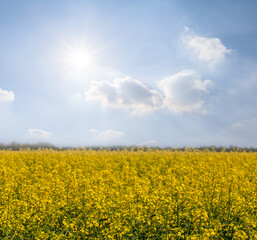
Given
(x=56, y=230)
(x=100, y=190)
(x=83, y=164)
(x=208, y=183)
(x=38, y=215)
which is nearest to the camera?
(x=56, y=230)

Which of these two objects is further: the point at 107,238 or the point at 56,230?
the point at 56,230

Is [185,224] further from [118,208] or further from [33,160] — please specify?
[33,160]

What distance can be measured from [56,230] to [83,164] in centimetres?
1015

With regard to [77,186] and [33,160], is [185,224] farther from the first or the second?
[33,160]

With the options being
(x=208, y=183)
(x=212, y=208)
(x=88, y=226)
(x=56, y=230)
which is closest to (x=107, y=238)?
(x=88, y=226)

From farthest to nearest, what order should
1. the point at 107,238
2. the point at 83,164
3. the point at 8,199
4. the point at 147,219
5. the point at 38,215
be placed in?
1. the point at 83,164
2. the point at 8,199
3. the point at 38,215
4. the point at 147,219
5. the point at 107,238

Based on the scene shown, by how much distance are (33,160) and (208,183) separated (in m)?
13.4

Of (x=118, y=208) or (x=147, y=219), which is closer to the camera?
(x=147, y=219)

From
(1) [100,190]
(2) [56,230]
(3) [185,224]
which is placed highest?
(1) [100,190]

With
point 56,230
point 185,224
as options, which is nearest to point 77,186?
point 56,230

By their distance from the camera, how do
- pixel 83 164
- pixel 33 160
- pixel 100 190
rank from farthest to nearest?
pixel 33 160
pixel 83 164
pixel 100 190

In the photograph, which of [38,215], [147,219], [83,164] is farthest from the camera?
[83,164]

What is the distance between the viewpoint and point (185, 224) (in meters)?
6.73

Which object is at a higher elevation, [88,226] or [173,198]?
[173,198]
